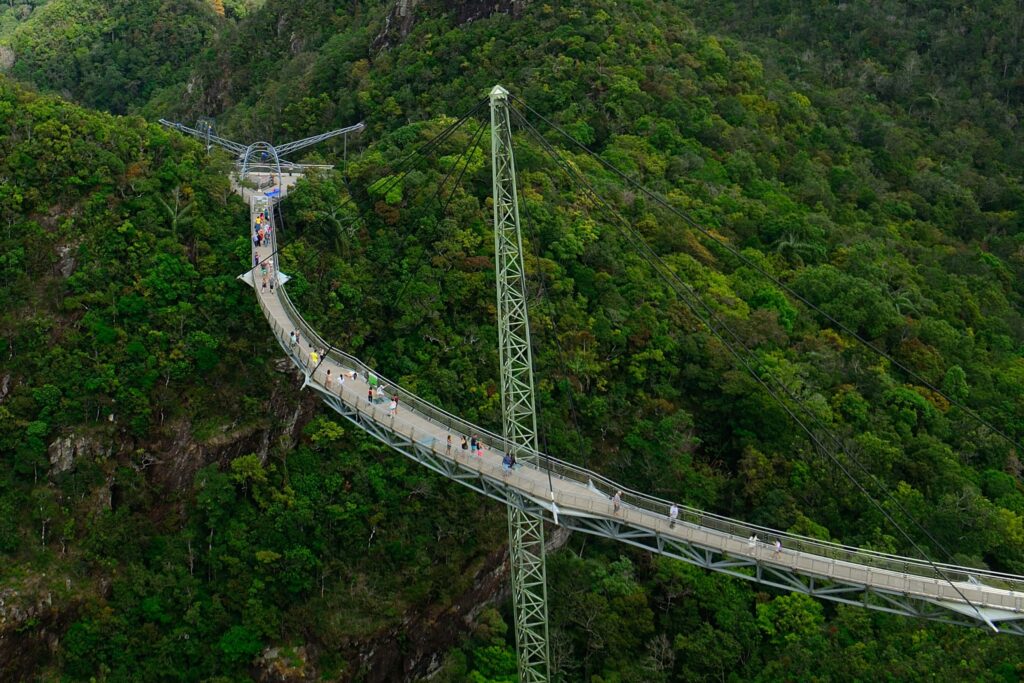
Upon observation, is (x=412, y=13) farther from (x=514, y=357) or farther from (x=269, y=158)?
(x=514, y=357)

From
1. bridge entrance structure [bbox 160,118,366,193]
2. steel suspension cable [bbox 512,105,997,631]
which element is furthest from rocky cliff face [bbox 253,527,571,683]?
bridge entrance structure [bbox 160,118,366,193]

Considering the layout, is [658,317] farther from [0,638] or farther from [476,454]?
[0,638]

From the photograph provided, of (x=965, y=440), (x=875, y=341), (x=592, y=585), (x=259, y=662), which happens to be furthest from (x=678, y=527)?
(x=875, y=341)

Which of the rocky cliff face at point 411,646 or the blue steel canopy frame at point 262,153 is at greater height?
the blue steel canopy frame at point 262,153

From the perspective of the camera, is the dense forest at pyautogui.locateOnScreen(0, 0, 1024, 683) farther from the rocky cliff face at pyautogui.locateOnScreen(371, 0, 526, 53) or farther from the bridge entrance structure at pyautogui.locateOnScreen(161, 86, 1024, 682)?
the rocky cliff face at pyautogui.locateOnScreen(371, 0, 526, 53)

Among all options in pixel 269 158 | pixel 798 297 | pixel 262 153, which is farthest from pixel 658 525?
pixel 269 158

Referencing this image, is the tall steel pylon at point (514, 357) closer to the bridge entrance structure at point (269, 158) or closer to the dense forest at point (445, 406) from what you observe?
the dense forest at point (445, 406)

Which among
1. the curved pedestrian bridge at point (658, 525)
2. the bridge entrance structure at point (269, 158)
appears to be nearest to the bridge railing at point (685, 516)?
the curved pedestrian bridge at point (658, 525)
